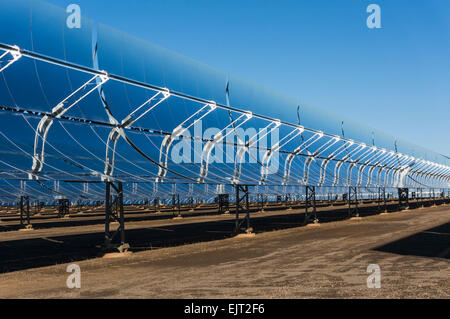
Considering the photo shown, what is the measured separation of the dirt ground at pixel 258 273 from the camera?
12.1 m

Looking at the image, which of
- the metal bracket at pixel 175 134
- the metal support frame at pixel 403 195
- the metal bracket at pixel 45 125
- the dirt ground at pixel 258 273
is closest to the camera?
the dirt ground at pixel 258 273

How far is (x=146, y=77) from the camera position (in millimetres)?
23344


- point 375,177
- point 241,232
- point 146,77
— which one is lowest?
point 241,232

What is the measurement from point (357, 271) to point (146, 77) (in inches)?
561

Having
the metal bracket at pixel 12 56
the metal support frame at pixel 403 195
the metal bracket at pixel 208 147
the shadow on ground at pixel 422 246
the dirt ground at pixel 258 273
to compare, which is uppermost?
the metal bracket at pixel 12 56

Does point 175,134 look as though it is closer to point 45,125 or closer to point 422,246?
point 45,125

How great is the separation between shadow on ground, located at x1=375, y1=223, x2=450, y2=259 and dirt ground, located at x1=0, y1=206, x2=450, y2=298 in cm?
4

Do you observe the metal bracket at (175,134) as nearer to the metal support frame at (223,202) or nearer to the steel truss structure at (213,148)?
the steel truss structure at (213,148)

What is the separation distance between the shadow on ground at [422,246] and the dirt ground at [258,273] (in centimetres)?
4

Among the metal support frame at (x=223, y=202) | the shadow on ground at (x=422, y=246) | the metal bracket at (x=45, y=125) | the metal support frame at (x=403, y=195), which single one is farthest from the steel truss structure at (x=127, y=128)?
the metal support frame at (x=403, y=195)

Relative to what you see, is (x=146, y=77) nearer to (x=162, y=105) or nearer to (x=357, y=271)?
(x=162, y=105)

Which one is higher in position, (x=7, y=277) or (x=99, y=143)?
(x=99, y=143)

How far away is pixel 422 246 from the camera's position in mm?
21859
